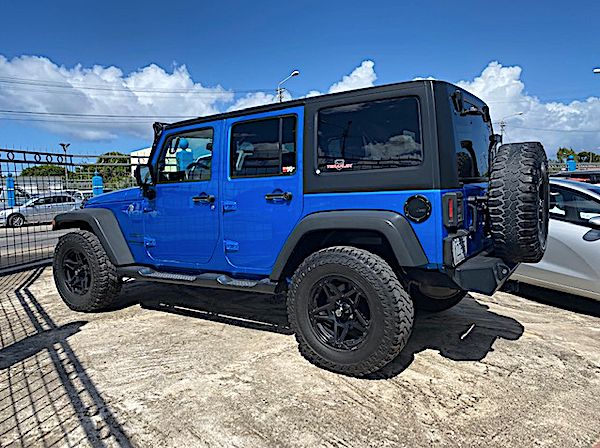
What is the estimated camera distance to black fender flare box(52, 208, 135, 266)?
15.3ft

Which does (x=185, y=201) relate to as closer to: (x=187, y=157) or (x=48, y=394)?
(x=187, y=157)

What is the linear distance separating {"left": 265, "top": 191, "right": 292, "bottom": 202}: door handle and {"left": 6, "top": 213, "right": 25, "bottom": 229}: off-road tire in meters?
8.49

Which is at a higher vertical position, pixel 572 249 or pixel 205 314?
pixel 572 249

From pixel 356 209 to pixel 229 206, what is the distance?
123 centimetres

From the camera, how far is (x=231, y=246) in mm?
3893

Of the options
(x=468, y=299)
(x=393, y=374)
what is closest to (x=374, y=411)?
(x=393, y=374)

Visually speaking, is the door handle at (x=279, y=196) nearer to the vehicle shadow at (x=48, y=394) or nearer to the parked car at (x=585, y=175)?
the vehicle shadow at (x=48, y=394)

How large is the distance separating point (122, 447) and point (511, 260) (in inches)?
108

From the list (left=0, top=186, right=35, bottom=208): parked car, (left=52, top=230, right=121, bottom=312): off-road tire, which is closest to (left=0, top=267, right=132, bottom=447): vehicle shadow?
(left=52, top=230, right=121, bottom=312): off-road tire

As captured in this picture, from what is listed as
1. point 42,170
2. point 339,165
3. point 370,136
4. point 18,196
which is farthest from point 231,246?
point 18,196

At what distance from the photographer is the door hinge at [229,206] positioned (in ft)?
12.6

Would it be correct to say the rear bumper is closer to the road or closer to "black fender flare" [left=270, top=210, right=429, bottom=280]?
"black fender flare" [left=270, top=210, right=429, bottom=280]

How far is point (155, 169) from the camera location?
4.53m

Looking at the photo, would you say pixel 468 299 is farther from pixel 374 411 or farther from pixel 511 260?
pixel 374 411
